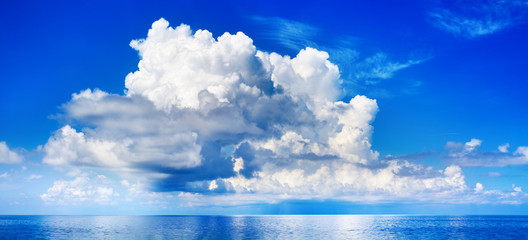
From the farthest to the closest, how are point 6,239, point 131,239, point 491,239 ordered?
point 491,239, point 6,239, point 131,239

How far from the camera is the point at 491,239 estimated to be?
15800 cm

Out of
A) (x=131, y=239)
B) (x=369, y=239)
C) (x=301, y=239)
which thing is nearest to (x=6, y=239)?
(x=131, y=239)

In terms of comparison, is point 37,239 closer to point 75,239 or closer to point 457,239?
point 75,239

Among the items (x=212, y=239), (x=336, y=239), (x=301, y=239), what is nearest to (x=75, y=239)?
(x=212, y=239)

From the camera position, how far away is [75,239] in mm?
139125

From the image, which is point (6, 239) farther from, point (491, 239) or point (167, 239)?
point (491, 239)

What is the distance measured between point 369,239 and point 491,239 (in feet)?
177

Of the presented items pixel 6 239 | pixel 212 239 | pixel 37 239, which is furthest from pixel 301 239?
pixel 6 239

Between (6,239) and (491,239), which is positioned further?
(491,239)

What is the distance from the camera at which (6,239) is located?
146m

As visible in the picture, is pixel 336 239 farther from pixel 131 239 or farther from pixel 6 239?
pixel 6 239

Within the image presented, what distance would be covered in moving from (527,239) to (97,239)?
16968 centimetres

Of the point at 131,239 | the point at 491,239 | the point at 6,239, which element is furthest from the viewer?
the point at 491,239

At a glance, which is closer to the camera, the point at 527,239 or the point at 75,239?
the point at 75,239
